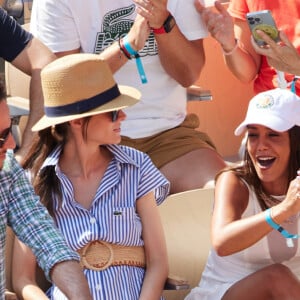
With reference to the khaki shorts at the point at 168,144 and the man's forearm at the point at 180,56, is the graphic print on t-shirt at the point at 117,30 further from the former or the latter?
the khaki shorts at the point at 168,144

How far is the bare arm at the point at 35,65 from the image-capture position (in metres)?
4.07

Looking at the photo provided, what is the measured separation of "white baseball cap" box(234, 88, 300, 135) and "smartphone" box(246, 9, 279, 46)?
692 mm

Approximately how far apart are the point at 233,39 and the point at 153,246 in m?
1.20

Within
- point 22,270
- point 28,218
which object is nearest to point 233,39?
point 22,270

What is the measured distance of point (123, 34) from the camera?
4254mm

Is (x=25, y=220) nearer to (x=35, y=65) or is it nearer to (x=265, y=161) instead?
(x=265, y=161)

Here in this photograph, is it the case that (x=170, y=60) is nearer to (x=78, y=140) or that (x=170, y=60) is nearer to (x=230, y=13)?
(x=230, y=13)

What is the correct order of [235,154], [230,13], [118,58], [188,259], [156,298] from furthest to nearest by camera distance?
[235,154] < [230,13] < [118,58] < [188,259] < [156,298]

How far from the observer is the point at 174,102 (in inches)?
168

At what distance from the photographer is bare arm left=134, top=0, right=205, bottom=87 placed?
3.98 m

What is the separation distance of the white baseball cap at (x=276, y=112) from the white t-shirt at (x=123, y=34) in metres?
0.91

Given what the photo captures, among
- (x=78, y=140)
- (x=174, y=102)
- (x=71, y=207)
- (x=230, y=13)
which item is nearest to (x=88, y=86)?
(x=78, y=140)

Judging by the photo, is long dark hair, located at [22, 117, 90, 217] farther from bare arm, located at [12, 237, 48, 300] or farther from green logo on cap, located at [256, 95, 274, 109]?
green logo on cap, located at [256, 95, 274, 109]

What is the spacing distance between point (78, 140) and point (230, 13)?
51.4 inches
